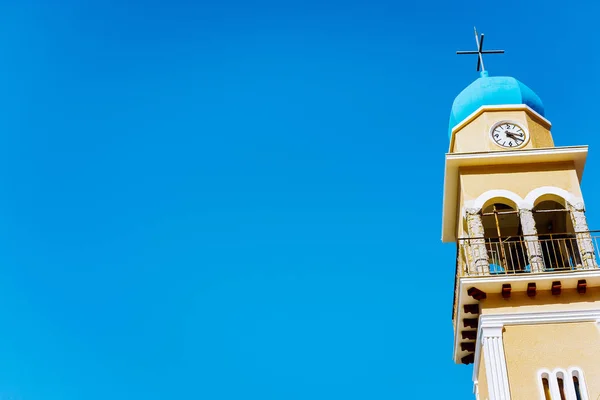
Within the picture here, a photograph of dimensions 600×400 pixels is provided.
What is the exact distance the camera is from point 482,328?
21.7 meters

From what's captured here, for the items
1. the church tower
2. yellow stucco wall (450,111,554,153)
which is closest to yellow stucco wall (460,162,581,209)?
the church tower

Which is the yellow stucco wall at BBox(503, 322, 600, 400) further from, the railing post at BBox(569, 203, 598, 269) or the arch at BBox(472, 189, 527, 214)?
the arch at BBox(472, 189, 527, 214)

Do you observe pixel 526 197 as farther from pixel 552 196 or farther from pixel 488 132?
pixel 488 132

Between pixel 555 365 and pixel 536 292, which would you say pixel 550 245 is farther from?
pixel 555 365

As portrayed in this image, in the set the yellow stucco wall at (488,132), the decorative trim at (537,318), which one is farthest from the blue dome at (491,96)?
the decorative trim at (537,318)

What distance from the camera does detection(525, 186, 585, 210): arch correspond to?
23.8 m

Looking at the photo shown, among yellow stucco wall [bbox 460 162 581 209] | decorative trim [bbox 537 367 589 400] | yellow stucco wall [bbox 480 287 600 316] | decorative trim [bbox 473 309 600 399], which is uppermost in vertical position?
yellow stucco wall [bbox 460 162 581 209]

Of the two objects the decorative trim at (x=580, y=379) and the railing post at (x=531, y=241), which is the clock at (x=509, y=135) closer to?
the railing post at (x=531, y=241)

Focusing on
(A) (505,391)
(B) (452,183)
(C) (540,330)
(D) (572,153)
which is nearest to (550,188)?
(D) (572,153)

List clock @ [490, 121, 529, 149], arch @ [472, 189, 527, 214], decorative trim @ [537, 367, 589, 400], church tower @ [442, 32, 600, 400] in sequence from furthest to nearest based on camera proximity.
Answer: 1. clock @ [490, 121, 529, 149]
2. arch @ [472, 189, 527, 214]
3. church tower @ [442, 32, 600, 400]
4. decorative trim @ [537, 367, 589, 400]

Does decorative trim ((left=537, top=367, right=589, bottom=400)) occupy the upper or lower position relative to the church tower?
lower

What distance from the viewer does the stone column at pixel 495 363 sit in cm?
2061

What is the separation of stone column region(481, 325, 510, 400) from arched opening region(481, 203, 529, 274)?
1704 millimetres

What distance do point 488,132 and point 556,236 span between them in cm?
345
